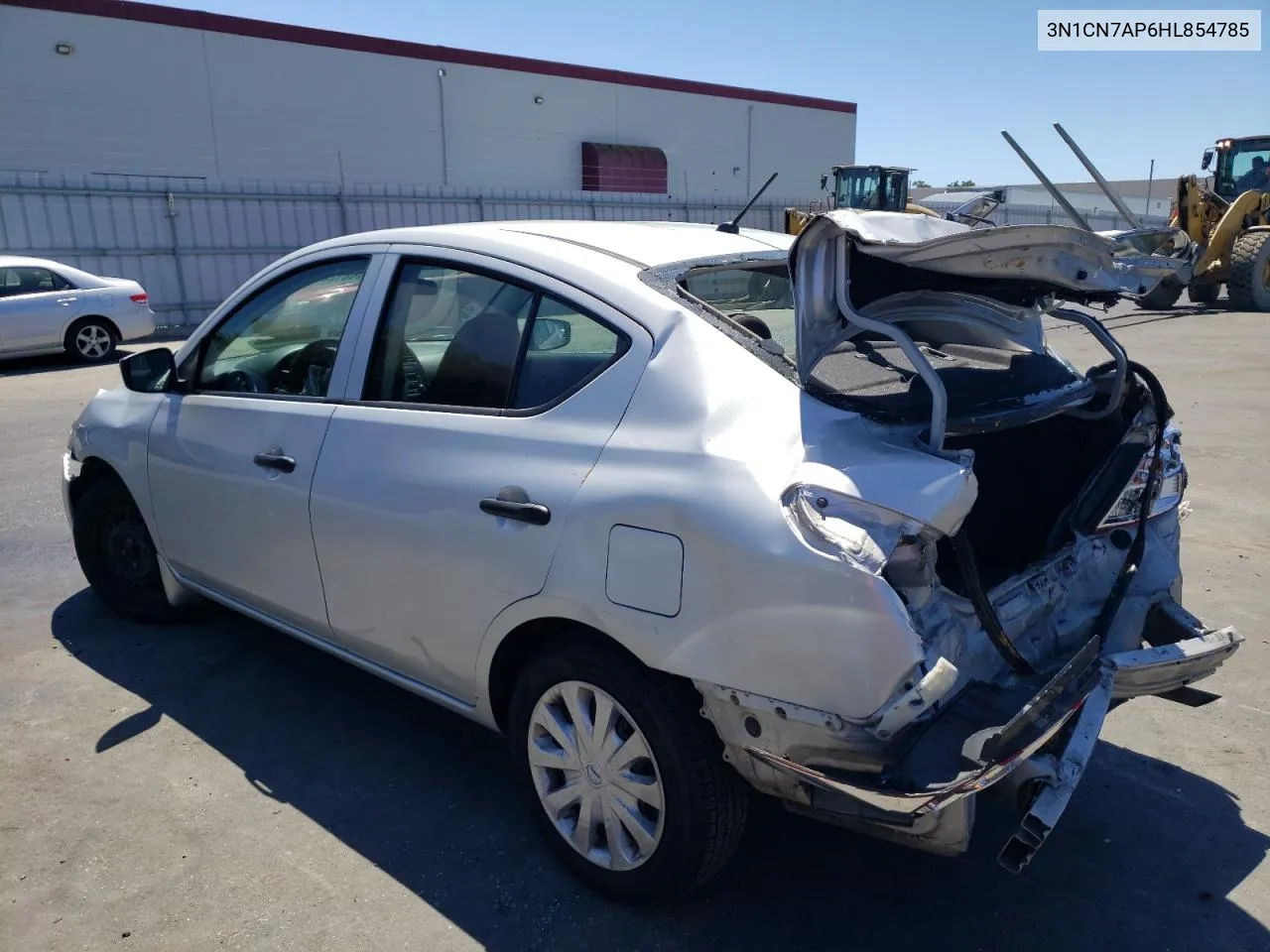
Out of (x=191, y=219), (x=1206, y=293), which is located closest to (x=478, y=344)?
(x=191, y=219)

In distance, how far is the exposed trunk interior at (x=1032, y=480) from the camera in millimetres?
2971

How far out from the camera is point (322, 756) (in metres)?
3.41

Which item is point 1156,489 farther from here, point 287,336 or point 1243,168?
point 1243,168

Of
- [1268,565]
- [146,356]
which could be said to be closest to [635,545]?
[146,356]

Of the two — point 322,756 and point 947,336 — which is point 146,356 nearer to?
point 322,756

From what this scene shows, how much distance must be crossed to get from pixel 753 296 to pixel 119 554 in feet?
10.4

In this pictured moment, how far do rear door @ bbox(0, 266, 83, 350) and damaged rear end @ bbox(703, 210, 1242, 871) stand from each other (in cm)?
1270

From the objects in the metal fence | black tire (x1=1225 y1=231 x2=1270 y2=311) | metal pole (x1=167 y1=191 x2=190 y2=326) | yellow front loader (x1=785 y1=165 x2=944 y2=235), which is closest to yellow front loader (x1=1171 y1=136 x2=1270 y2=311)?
black tire (x1=1225 y1=231 x2=1270 y2=311)

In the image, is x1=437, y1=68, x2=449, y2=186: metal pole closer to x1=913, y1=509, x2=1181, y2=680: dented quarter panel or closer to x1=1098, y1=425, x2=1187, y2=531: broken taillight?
x1=1098, y1=425, x2=1187, y2=531: broken taillight

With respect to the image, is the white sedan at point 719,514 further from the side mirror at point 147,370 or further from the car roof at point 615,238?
the side mirror at point 147,370

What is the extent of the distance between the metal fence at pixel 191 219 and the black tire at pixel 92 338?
3.92 meters

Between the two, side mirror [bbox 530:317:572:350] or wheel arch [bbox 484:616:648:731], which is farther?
side mirror [bbox 530:317:572:350]

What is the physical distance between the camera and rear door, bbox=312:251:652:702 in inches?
101

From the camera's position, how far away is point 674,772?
2369 millimetres
